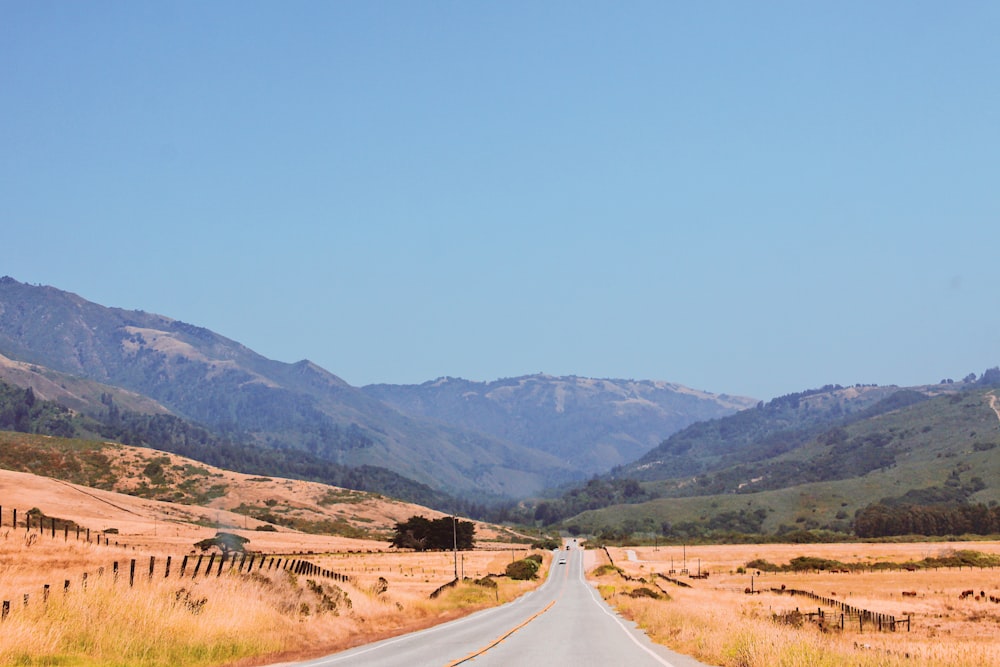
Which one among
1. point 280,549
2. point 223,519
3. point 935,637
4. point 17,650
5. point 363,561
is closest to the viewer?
point 17,650

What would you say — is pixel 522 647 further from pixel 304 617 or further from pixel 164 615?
pixel 164 615

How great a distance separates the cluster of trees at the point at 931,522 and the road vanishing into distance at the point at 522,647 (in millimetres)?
162757

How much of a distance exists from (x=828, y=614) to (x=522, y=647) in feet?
86.4

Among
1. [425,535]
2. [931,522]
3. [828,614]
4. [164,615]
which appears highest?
[931,522]

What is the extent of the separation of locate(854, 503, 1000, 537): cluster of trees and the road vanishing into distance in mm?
162757

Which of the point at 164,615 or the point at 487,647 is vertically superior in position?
the point at 164,615

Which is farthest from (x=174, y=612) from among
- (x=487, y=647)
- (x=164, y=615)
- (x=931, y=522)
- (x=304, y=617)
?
(x=931, y=522)

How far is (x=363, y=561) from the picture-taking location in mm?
100812

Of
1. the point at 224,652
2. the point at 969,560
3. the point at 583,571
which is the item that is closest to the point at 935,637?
the point at 224,652

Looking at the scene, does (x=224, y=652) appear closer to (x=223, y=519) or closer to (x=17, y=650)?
(x=17, y=650)

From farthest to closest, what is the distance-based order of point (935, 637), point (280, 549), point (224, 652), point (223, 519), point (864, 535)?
point (864, 535) → point (223, 519) → point (280, 549) → point (935, 637) → point (224, 652)

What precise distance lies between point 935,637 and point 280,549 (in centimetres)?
8825

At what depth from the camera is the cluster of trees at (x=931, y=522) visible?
17875 cm

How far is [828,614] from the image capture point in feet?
152
